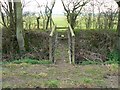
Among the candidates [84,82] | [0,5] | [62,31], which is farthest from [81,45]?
[84,82]

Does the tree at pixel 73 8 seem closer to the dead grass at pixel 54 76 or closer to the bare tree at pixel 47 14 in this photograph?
the bare tree at pixel 47 14

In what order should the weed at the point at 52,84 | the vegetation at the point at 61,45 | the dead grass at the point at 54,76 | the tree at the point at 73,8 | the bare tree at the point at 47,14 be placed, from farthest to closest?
1. the bare tree at the point at 47,14
2. the tree at the point at 73,8
3. the vegetation at the point at 61,45
4. the dead grass at the point at 54,76
5. the weed at the point at 52,84

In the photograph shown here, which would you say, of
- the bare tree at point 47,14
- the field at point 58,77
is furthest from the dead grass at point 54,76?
the bare tree at point 47,14

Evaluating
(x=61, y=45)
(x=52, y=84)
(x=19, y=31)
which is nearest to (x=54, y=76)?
(x=52, y=84)

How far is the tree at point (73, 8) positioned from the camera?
49.8ft

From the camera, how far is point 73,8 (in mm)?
15383

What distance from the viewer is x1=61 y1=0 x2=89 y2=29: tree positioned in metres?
15.2

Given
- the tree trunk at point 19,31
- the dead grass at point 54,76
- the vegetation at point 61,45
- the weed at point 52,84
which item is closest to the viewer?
the weed at point 52,84

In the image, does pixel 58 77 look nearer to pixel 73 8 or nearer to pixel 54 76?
pixel 54 76

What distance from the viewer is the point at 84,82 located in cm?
437

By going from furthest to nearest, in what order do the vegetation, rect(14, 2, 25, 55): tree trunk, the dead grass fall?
rect(14, 2, 25, 55): tree trunk, the vegetation, the dead grass

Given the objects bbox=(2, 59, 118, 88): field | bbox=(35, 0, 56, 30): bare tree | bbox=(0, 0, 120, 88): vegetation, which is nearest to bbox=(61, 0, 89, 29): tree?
bbox=(0, 0, 120, 88): vegetation

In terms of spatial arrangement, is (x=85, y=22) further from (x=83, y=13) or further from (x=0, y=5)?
(x=0, y=5)

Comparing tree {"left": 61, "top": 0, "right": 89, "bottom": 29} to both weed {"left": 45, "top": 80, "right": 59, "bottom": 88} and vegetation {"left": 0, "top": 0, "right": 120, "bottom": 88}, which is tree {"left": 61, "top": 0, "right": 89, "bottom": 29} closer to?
vegetation {"left": 0, "top": 0, "right": 120, "bottom": 88}
